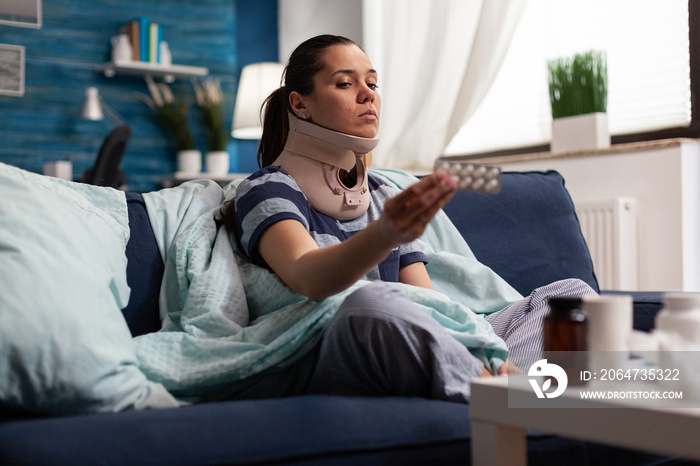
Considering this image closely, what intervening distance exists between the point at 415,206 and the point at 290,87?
2.32 ft

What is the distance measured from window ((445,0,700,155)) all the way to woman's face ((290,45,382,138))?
166 centimetres

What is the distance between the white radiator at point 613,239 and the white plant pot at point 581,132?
229 millimetres

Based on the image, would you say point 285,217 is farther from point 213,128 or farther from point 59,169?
point 213,128

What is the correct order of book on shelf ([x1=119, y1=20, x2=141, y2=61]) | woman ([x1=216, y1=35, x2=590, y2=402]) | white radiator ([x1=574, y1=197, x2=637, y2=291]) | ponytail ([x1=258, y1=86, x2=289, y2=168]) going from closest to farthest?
woman ([x1=216, y1=35, x2=590, y2=402]), ponytail ([x1=258, y1=86, x2=289, y2=168]), white radiator ([x1=574, y1=197, x2=637, y2=291]), book on shelf ([x1=119, y1=20, x2=141, y2=61])

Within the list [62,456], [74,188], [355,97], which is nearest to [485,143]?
[355,97]

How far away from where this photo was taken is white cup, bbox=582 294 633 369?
0.81m

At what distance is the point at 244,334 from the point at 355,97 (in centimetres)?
54

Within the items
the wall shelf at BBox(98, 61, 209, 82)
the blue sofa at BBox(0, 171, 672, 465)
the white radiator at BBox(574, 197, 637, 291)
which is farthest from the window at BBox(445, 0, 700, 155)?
the blue sofa at BBox(0, 171, 672, 465)

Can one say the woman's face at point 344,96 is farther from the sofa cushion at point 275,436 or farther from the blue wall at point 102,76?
the blue wall at point 102,76

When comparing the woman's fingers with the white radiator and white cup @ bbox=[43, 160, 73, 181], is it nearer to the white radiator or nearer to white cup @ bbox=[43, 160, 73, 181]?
→ the white radiator

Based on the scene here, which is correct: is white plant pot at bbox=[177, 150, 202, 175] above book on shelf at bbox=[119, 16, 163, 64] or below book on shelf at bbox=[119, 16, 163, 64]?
below

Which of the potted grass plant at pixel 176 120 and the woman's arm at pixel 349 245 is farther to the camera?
the potted grass plant at pixel 176 120

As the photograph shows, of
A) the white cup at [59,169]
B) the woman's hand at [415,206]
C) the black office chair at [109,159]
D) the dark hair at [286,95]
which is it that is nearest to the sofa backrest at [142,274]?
the dark hair at [286,95]

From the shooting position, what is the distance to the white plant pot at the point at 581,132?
8.99ft
